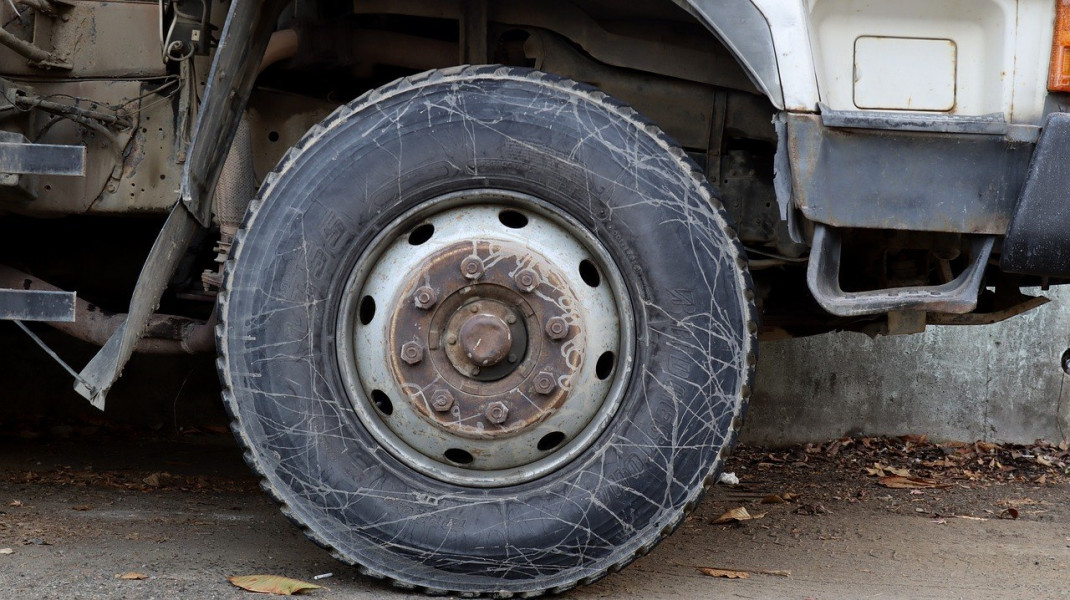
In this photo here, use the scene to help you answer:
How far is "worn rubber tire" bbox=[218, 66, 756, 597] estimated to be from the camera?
2.17 meters

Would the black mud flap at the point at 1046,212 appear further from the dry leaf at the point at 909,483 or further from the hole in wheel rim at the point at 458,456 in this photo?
the dry leaf at the point at 909,483

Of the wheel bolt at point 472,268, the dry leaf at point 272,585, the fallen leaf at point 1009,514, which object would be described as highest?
the wheel bolt at point 472,268

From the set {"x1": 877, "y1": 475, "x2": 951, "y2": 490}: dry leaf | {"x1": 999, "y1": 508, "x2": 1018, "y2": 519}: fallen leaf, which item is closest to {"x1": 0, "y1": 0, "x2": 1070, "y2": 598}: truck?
{"x1": 999, "y1": 508, "x2": 1018, "y2": 519}: fallen leaf

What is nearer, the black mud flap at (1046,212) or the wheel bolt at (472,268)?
the black mud flap at (1046,212)

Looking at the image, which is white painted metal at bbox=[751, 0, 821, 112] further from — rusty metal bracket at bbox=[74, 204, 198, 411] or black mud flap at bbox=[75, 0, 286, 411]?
rusty metal bracket at bbox=[74, 204, 198, 411]

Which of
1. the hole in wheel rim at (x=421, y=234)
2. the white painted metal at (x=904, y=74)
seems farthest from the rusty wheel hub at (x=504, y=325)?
the white painted metal at (x=904, y=74)

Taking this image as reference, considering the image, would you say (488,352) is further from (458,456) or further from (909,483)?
(909,483)

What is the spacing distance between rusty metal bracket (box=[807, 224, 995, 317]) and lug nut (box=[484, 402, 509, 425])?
75 cm

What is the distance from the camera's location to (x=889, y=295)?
221cm

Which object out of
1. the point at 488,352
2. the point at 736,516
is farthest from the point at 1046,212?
the point at 736,516

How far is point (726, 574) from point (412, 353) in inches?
43.0

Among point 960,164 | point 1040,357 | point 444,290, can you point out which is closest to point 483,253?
point 444,290

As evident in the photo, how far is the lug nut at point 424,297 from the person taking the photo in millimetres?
2223

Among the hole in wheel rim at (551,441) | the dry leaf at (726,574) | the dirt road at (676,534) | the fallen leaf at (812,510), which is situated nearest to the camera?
the hole in wheel rim at (551,441)
